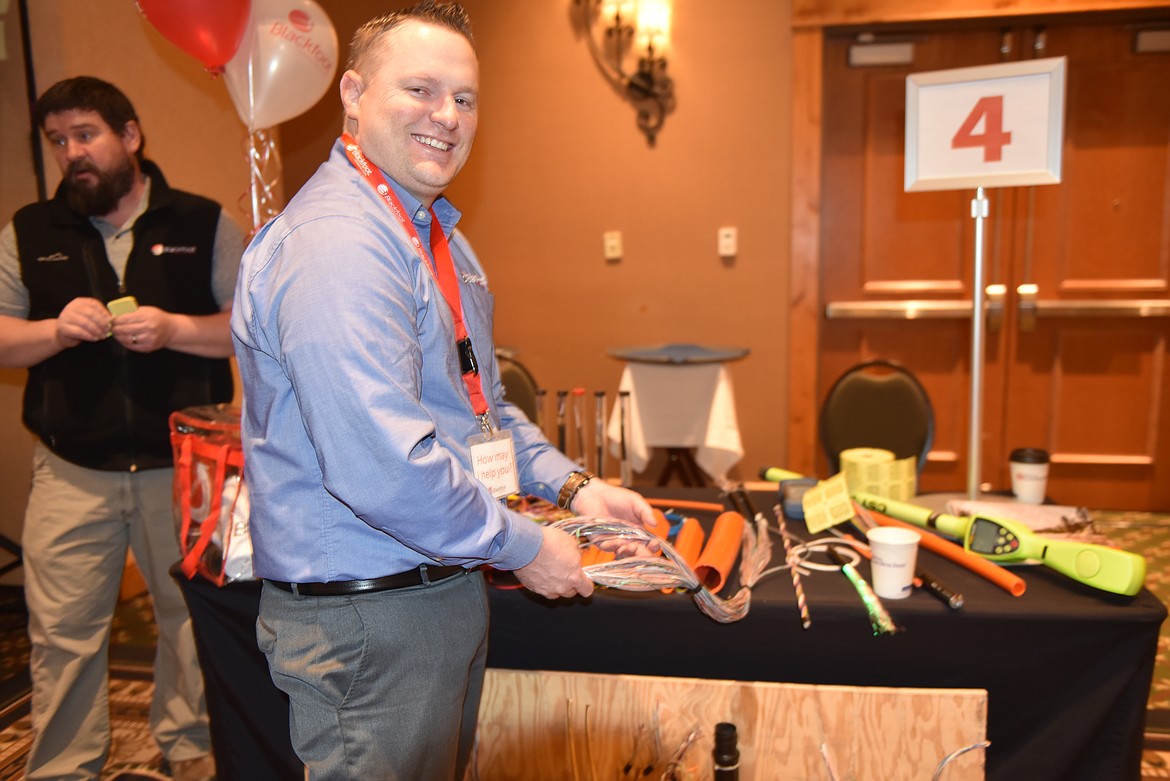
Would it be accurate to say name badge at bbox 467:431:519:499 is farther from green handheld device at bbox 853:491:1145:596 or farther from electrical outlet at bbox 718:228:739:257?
electrical outlet at bbox 718:228:739:257

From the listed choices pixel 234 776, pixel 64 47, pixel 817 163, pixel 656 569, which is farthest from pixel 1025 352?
pixel 64 47

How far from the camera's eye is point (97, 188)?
193 cm

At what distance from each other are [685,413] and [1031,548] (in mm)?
2004

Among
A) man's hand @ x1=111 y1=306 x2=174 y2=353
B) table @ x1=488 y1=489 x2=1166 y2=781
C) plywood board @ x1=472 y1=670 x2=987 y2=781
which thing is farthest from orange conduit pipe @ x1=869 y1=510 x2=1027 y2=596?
man's hand @ x1=111 y1=306 x2=174 y2=353

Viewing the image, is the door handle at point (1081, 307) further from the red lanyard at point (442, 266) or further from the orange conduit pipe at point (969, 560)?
the red lanyard at point (442, 266)

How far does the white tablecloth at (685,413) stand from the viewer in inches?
134

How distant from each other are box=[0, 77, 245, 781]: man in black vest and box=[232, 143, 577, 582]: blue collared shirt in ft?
3.23

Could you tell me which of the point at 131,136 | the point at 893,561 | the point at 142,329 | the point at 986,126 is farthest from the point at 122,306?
the point at 986,126

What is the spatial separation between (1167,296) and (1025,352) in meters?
0.68

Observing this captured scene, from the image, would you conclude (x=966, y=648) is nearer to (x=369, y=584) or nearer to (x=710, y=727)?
(x=710, y=727)

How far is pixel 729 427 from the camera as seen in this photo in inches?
135

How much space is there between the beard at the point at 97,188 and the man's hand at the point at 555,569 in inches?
57.8

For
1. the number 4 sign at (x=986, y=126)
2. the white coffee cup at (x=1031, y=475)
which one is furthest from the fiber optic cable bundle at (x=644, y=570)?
the number 4 sign at (x=986, y=126)

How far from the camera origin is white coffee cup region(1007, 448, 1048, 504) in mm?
1939
